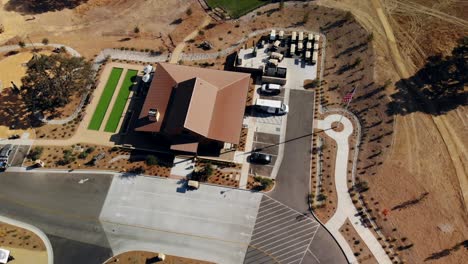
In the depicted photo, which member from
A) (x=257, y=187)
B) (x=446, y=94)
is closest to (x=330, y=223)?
(x=257, y=187)

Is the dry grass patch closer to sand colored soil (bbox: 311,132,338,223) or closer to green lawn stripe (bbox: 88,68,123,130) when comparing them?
green lawn stripe (bbox: 88,68,123,130)

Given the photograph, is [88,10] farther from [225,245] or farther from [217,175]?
[225,245]

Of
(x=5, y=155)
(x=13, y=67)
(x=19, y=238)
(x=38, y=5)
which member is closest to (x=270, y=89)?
(x=5, y=155)

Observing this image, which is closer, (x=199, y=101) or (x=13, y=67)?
(x=199, y=101)

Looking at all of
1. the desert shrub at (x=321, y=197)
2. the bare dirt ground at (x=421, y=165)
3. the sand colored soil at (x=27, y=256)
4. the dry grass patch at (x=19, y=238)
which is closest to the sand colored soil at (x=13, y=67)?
the dry grass patch at (x=19, y=238)

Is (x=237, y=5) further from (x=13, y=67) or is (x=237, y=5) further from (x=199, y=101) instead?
(x=13, y=67)

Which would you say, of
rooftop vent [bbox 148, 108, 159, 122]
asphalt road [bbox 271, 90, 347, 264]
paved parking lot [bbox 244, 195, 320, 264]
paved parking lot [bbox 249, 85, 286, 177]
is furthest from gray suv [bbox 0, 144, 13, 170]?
asphalt road [bbox 271, 90, 347, 264]
